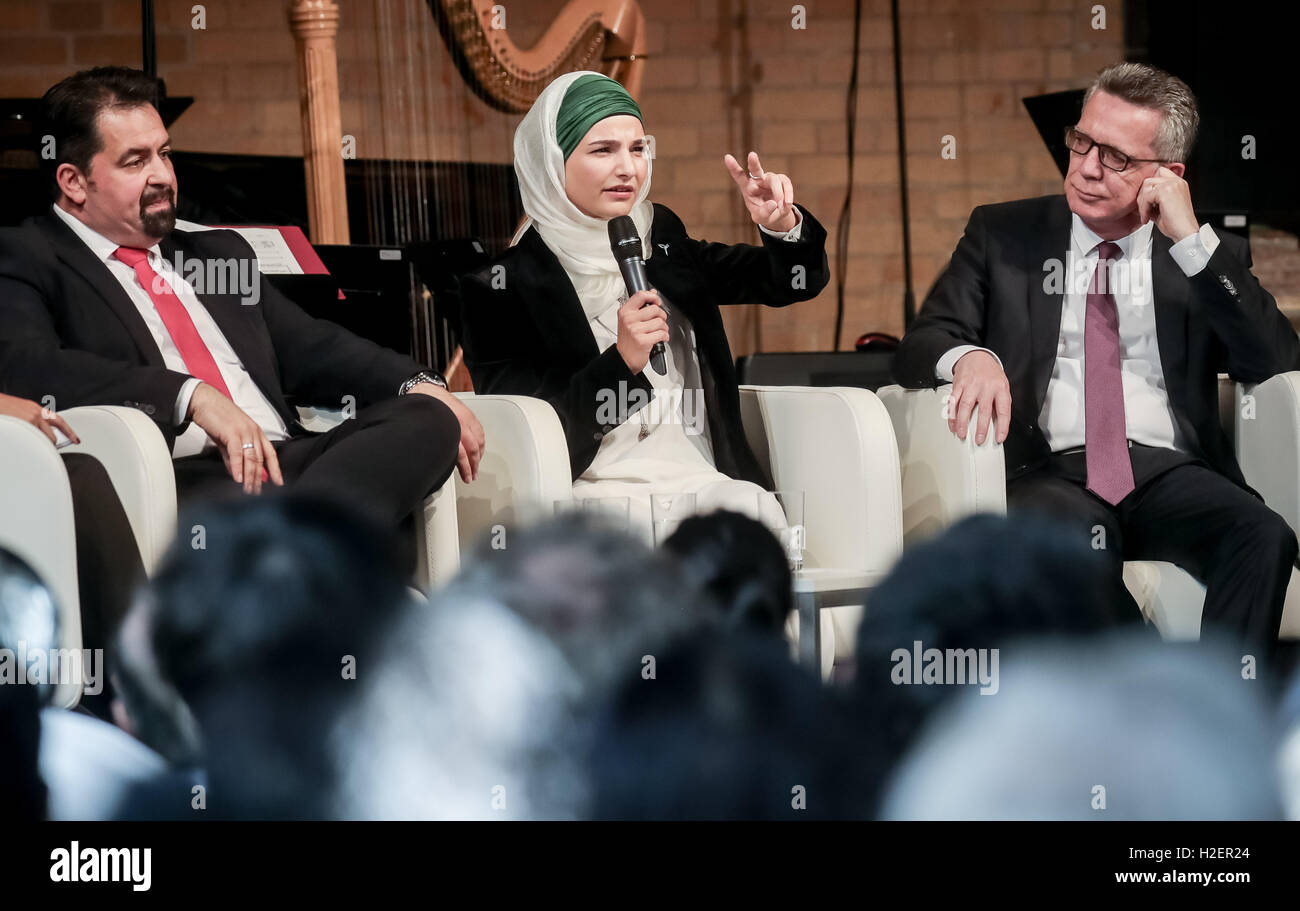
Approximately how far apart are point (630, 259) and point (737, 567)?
46 cm

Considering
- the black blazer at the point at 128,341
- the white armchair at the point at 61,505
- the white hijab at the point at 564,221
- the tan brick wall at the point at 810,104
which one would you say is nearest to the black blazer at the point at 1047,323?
the white hijab at the point at 564,221

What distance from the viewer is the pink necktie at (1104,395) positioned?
2.13m

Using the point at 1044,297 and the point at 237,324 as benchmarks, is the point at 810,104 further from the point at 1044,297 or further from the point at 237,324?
the point at 237,324

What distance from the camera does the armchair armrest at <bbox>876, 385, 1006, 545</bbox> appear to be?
1.99 m

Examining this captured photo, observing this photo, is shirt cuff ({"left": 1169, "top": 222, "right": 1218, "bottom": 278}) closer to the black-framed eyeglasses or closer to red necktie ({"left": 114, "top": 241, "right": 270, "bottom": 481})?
the black-framed eyeglasses

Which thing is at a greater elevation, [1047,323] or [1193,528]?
[1047,323]

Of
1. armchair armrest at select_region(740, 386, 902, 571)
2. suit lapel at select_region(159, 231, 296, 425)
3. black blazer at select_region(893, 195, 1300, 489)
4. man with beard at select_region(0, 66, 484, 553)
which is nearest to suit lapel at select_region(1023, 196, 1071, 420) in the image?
black blazer at select_region(893, 195, 1300, 489)

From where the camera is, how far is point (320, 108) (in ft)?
10.00

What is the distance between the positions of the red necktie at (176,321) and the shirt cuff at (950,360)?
1.03 meters

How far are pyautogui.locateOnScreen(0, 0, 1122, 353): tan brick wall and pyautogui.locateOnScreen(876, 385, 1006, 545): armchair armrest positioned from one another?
295 centimetres

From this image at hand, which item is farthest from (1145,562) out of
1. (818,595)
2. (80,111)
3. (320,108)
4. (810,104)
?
(810,104)

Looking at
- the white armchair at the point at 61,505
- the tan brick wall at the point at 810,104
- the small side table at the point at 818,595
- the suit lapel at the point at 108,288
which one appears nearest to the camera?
the white armchair at the point at 61,505

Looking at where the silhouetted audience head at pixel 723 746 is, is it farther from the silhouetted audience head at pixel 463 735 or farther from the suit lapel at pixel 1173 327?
the suit lapel at pixel 1173 327

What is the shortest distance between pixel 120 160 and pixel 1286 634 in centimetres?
178
